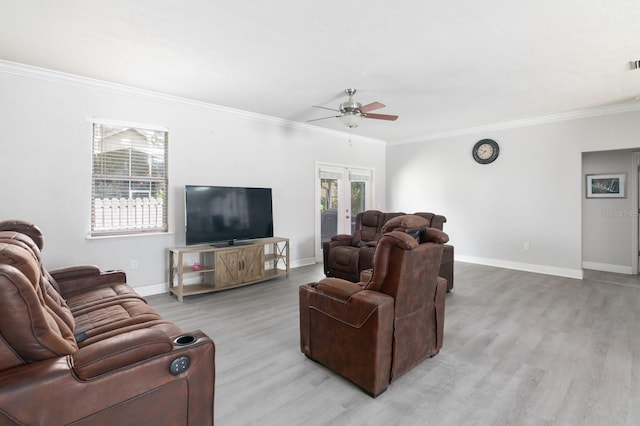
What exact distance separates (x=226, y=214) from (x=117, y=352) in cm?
339

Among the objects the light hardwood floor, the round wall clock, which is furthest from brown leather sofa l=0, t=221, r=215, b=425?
the round wall clock

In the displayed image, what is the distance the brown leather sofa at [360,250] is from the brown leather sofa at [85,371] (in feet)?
10.5

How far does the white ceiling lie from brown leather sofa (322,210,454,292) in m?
1.85

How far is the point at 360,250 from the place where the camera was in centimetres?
449

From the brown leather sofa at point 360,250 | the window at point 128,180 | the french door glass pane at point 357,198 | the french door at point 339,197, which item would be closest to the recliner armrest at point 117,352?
the window at point 128,180

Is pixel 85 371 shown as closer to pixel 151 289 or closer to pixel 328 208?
pixel 151 289

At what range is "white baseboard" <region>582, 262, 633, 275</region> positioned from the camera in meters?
5.34

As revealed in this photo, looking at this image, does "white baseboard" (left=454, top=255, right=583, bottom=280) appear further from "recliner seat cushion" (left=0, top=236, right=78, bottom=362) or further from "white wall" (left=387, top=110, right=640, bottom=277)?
"recliner seat cushion" (left=0, top=236, right=78, bottom=362)

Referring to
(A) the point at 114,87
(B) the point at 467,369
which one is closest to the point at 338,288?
(B) the point at 467,369

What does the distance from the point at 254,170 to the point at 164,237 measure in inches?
68.1

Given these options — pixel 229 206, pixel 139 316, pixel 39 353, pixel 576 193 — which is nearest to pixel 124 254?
pixel 229 206

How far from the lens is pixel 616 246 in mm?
5410

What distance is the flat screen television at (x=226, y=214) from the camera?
4230 mm

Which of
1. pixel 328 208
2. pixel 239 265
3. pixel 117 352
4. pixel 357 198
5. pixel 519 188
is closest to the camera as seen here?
pixel 117 352
